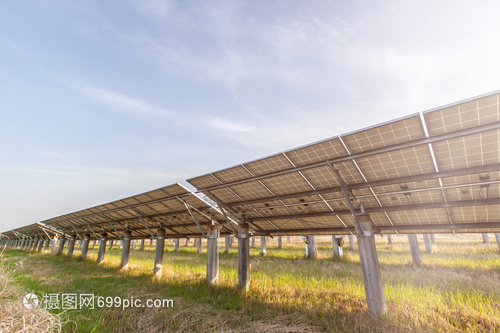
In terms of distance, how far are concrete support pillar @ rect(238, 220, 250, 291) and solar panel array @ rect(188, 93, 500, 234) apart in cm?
164

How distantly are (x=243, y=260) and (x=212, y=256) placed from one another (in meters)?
2.22

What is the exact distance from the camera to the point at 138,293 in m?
11.8

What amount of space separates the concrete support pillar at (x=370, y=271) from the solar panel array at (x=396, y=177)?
143 cm

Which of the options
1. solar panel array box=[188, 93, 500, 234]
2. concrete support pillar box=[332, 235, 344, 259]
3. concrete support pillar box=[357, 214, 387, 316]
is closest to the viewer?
solar panel array box=[188, 93, 500, 234]

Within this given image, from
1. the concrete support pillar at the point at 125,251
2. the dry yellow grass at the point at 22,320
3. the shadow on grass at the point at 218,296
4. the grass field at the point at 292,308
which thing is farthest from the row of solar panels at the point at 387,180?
the concrete support pillar at the point at 125,251

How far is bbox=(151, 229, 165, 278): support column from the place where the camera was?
16927mm

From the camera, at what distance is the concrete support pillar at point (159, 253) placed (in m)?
16.9

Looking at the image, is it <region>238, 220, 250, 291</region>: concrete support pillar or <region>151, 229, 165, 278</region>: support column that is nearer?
<region>238, 220, 250, 291</region>: concrete support pillar

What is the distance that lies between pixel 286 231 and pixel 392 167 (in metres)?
7.78

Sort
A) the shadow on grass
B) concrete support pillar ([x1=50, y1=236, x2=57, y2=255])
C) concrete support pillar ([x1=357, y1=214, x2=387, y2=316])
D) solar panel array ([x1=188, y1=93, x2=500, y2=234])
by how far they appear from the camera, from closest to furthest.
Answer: solar panel array ([x1=188, y1=93, x2=500, y2=234]) → concrete support pillar ([x1=357, y1=214, x2=387, y2=316]) → the shadow on grass → concrete support pillar ([x1=50, y1=236, x2=57, y2=255])

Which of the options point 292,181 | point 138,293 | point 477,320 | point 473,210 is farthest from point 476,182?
point 138,293

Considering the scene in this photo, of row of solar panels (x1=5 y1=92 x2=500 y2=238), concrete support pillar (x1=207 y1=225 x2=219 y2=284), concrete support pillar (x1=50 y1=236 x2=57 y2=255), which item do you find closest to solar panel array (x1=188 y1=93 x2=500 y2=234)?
→ row of solar panels (x1=5 y1=92 x2=500 y2=238)

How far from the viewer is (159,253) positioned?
1747cm

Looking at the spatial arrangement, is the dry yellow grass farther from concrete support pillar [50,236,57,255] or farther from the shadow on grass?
concrete support pillar [50,236,57,255]
